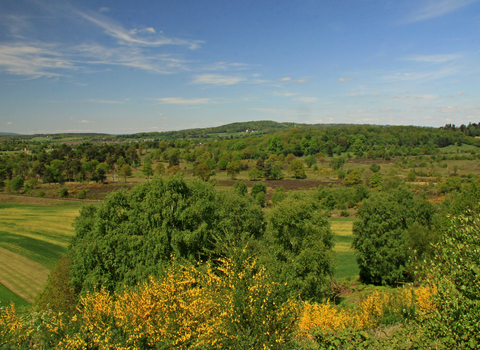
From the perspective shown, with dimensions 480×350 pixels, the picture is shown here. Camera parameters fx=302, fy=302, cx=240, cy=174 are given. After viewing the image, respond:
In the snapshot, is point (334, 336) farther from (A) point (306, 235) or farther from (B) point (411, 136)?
(B) point (411, 136)

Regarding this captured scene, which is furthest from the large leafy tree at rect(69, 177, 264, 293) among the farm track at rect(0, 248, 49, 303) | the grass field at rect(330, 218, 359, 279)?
the grass field at rect(330, 218, 359, 279)

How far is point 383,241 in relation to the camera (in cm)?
3209

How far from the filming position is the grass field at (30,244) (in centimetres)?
2955

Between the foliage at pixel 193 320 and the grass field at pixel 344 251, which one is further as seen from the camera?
the grass field at pixel 344 251

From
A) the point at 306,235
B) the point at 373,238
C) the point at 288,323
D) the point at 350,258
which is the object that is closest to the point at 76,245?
the point at 306,235

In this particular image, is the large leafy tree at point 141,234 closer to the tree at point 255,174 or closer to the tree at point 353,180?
the tree at point 353,180

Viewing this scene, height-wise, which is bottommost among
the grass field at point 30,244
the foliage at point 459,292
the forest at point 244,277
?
the grass field at point 30,244

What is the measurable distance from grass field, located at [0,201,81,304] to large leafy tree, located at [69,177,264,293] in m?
9.58

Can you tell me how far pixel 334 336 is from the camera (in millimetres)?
9406

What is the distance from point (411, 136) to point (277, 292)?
212 m

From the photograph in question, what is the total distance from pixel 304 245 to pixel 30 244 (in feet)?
122

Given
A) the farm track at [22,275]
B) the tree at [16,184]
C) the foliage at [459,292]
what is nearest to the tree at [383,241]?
the foliage at [459,292]

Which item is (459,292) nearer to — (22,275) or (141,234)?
(141,234)

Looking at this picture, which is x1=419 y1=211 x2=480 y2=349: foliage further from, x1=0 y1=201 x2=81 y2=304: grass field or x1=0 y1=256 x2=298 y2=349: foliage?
x1=0 y1=201 x2=81 y2=304: grass field
